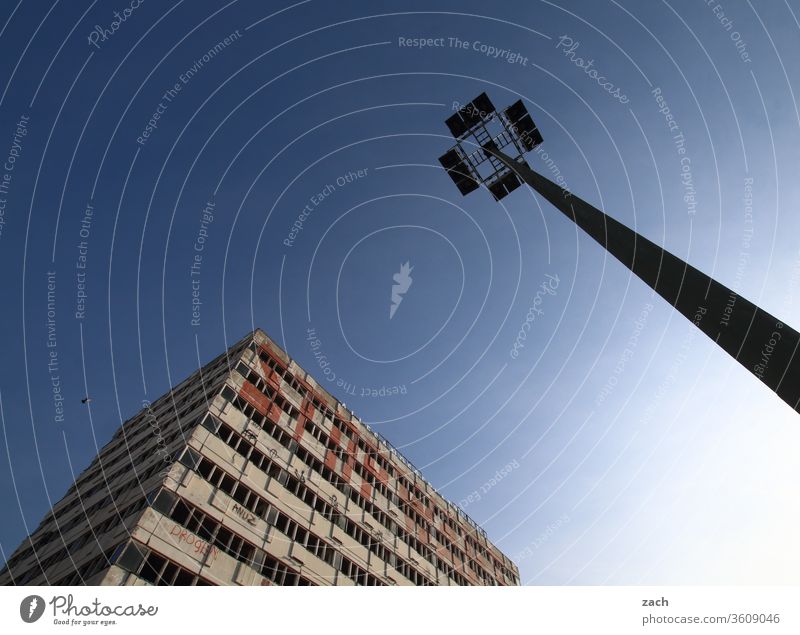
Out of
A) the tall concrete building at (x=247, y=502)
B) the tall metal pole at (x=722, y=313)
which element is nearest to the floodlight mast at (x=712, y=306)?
the tall metal pole at (x=722, y=313)

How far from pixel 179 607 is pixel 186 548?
19.4 m

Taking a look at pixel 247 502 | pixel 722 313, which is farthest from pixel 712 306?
pixel 247 502

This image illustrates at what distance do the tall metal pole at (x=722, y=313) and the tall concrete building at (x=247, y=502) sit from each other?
22.7m

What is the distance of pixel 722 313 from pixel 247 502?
27159mm

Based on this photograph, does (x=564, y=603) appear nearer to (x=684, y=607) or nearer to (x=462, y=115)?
(x=684, y=607)

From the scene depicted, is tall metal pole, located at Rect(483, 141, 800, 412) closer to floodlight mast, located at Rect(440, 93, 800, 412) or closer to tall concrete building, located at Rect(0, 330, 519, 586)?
floodlight mast, located at Rect(440, 93, 800, 412)

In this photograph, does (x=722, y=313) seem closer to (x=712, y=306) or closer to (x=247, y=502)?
(x=712, y=306)

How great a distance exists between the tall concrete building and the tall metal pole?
2267 cm

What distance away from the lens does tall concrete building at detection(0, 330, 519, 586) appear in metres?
21.4

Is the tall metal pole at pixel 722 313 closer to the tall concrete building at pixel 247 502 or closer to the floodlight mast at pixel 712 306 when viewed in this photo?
the floodlight mast at pixel 712 306

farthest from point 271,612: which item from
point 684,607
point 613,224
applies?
point 613,224

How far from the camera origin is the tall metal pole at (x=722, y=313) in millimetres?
4426

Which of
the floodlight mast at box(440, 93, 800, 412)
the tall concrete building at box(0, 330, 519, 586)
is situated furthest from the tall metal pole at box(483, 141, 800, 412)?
the tall concrete building at box(0, 330, 519, 586)

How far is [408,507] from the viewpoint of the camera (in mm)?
40469
